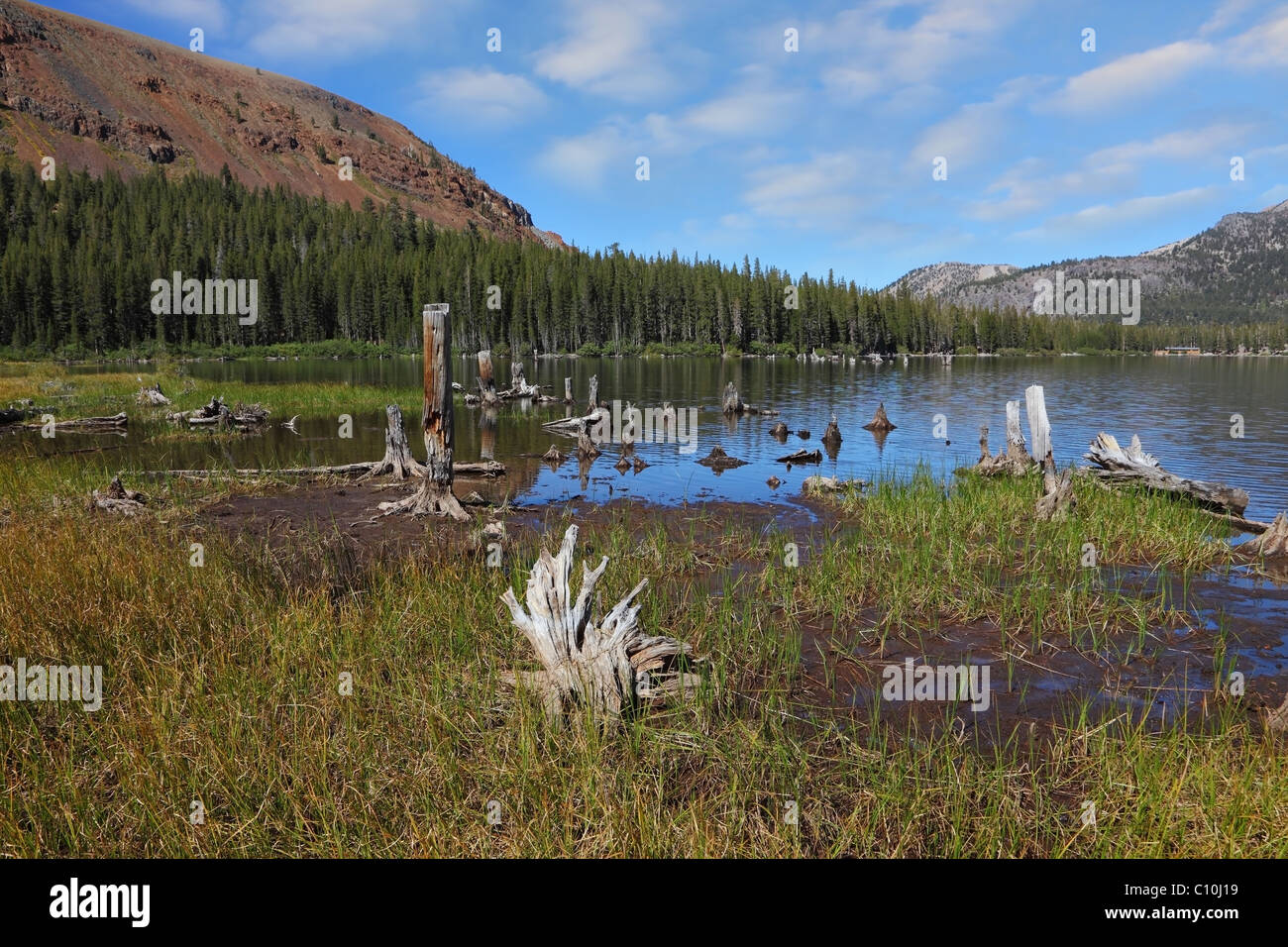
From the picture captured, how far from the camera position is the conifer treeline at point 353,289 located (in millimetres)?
104625

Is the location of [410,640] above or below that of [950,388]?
below

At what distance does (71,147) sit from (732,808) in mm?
260459

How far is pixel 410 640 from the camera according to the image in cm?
691

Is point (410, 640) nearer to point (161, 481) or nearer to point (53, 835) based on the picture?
point (53, 835)

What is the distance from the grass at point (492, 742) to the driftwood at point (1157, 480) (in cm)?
641

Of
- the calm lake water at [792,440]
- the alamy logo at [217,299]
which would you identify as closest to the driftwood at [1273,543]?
the calm lake water at [792,440]

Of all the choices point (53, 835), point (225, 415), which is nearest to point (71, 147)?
point (225, 415)

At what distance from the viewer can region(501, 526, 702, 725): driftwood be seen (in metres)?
5.65

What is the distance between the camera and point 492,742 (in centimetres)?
511

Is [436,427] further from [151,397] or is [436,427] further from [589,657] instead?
[151,397]

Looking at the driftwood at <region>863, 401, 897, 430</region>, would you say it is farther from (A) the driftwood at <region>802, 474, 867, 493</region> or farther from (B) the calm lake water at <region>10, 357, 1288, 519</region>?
(A) the driftwood at <region>802, 474, 867, 493</region>

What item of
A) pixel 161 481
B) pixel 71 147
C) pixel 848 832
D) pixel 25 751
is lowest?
pixel 848 832

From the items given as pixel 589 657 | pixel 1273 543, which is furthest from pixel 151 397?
pixel 1273 543
